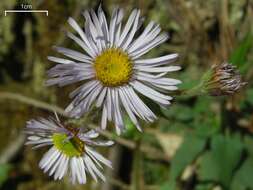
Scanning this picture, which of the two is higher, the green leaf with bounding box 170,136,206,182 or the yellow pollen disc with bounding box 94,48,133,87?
the yellow pollen disc with bounding box 94,48,133,87

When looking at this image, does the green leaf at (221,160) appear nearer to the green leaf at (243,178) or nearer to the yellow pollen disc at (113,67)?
the green leaf at (243,178)

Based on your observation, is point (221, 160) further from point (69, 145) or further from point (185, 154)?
point (69, 145)

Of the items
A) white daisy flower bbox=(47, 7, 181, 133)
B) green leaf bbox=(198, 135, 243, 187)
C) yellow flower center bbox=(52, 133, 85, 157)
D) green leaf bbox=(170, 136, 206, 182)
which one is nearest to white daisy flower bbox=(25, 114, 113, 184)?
yellow flower center bbox=(52, 133, 85, 157)

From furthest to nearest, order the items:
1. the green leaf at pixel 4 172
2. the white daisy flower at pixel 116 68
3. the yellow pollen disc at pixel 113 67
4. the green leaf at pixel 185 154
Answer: the green leaf at pixel 4 172 < the green leaf at pixel 185 154 < the yellow pollen disc at pixel 113 67 < the white daisy flower at pixel 116 68

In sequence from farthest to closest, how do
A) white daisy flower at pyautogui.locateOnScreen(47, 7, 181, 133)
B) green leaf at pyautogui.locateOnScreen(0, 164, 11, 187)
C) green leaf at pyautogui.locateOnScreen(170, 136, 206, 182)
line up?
green leaf at pyautogui.locateOnScreen(0, 164, 11, 187) → green leaf at pyautogui.locateOnScreen(170, 136, 206, 182) → white daisy flower at pyautogui.locateOnScreen(47, 7, 181, 133)

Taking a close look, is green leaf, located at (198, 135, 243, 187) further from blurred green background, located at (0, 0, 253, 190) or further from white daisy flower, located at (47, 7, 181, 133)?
white daisy flower, located at (47, 7, 181, 133)

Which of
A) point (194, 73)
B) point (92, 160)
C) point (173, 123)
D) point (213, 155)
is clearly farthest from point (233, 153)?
point (92, 160)

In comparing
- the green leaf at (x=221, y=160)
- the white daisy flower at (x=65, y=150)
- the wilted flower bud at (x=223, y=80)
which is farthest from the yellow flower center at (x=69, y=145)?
the green leaf at (x=221, y=160)

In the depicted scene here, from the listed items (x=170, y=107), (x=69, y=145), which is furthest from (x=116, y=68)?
(x=170, y=107)

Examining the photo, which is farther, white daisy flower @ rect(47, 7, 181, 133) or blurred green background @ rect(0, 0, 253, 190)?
blurred green background @ rect(0, 0, 253, 190)
